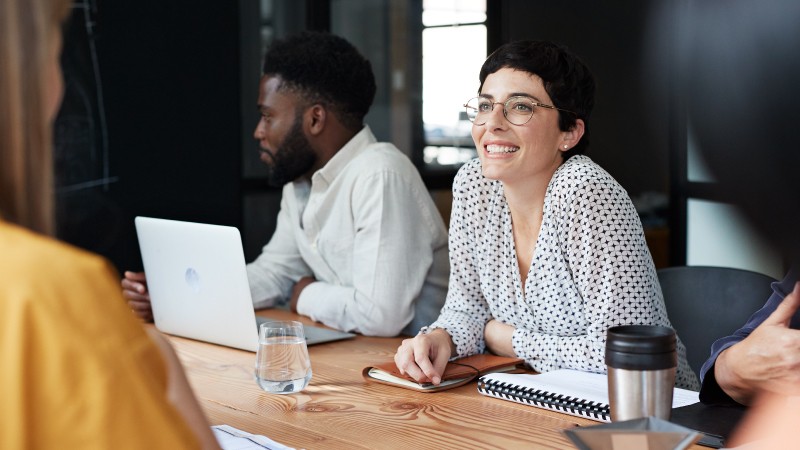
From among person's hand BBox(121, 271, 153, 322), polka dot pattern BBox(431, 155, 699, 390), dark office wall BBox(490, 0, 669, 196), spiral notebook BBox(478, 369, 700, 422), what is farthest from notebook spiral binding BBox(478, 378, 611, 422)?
dark office wall BBox(490, 0, 669, 196)

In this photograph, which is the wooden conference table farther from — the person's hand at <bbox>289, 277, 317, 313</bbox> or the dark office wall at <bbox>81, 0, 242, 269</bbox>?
the dark office wall at <bbox>81, 0, 242, 269</bbox>

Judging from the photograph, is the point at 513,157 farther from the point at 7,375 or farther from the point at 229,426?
the point at 7,375

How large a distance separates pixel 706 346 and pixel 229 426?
1.20m

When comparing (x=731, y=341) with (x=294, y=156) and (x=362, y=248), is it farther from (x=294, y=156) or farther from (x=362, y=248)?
(x=294, y=156)

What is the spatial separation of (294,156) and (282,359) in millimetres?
1293

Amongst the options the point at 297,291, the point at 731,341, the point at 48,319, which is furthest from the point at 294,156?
the point at 48,319

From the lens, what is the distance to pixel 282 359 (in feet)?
6.25

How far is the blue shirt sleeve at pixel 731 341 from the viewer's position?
1.72m

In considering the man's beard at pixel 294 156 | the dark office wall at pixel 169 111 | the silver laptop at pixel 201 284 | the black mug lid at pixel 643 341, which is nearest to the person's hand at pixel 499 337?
the silver laptop at pixel 201 284

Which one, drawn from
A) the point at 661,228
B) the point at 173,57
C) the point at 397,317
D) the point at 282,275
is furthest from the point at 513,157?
the point at 661,228

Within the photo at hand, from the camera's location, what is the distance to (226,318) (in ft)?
7.47

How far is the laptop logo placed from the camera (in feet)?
7.57

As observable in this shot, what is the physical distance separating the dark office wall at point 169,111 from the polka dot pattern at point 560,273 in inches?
78.9

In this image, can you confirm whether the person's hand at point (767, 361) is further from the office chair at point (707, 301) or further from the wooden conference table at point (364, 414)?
the office chair at point (707, 301)
